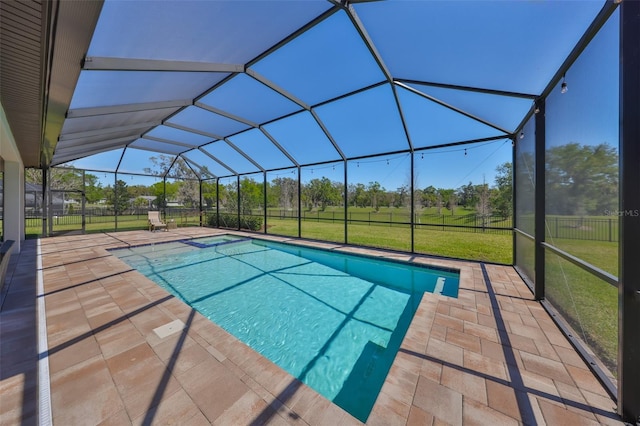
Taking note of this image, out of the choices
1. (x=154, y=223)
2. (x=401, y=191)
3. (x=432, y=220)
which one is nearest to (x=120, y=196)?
(x=154, y=223)

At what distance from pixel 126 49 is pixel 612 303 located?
17.5ft

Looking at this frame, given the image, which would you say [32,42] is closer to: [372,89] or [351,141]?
[372,89]

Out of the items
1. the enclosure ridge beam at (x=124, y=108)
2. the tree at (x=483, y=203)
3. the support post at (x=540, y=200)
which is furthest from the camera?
the tree at (x=483, y=203)

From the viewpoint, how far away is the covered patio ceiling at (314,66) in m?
2.38

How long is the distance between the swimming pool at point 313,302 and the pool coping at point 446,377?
0.50m

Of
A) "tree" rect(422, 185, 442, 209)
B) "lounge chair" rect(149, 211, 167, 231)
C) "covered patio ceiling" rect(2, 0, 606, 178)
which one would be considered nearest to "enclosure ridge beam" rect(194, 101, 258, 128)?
"covered patio ceiling" rect(2, 0, 606, 178)

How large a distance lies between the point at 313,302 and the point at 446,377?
252cm

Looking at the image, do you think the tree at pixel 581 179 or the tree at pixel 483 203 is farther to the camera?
the tree at pixel 483 203

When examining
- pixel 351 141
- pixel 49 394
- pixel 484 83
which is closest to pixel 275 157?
pixel 351 141

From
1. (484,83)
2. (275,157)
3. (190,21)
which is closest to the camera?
(190,21)

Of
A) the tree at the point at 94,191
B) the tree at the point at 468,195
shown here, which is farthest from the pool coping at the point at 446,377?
the tree at the point at 94,191

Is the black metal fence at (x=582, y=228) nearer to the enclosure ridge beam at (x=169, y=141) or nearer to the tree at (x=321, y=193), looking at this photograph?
the enclosure ridge beam at (x=169, y=141)

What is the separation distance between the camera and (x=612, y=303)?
6.32ft

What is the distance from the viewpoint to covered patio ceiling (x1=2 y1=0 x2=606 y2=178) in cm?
238
